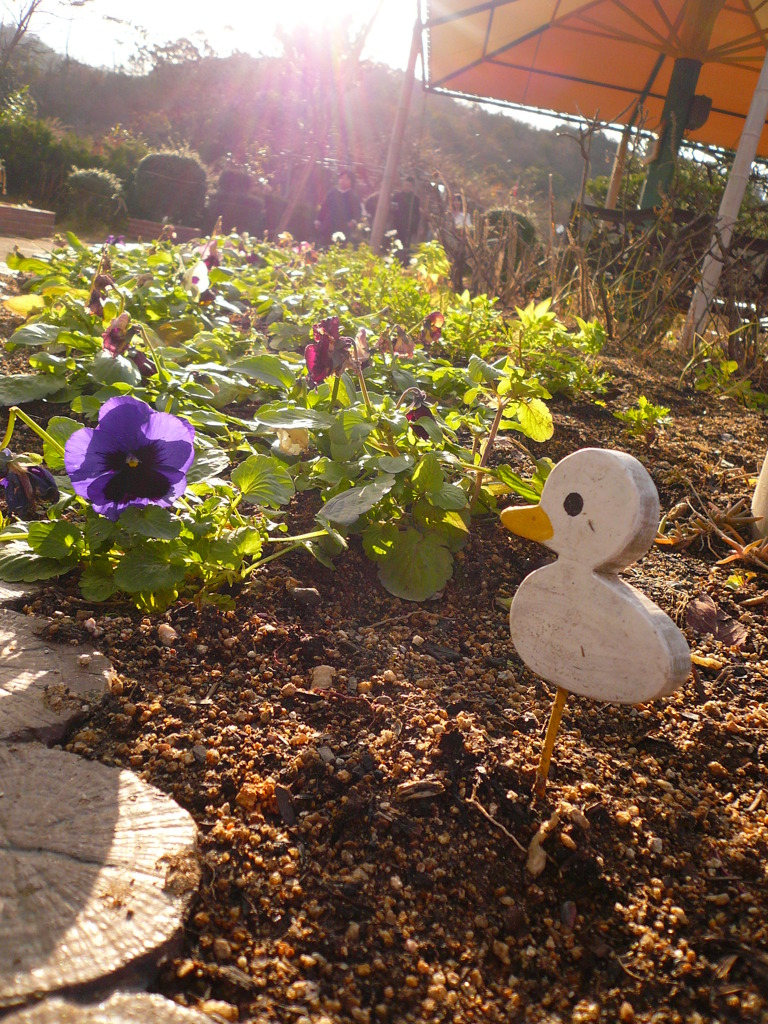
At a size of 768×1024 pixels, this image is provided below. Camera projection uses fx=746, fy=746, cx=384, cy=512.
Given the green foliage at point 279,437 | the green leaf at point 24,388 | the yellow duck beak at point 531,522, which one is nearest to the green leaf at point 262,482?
the green foliage at point 279,437

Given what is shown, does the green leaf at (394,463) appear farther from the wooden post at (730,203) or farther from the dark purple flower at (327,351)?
the wooden post at (730,203)

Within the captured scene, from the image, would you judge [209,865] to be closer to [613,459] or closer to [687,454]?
[613,459]

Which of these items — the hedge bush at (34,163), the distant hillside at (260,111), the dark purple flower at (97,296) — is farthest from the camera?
the distant hillside at (260,111)

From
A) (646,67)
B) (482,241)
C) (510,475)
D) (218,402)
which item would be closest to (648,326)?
(482,241)

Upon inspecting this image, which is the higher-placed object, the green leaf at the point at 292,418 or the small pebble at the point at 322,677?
the green leaf at the point at 292,418

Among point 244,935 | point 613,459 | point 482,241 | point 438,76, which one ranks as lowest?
point 244,935

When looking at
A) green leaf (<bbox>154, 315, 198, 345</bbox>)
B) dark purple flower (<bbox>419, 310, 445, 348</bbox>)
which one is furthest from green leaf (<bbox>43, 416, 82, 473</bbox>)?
dark purple flower (<bbox>419, 310, 445, 348</bbox>)

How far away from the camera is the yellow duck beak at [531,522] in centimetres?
113

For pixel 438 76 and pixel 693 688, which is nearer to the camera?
pixel 693 688

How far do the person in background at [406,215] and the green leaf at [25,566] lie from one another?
8.70 m

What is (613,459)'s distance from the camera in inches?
40.1

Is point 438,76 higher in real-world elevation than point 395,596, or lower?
higher

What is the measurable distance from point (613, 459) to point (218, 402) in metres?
1.84

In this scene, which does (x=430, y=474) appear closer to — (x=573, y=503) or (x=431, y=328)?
(x=573, y=503)
